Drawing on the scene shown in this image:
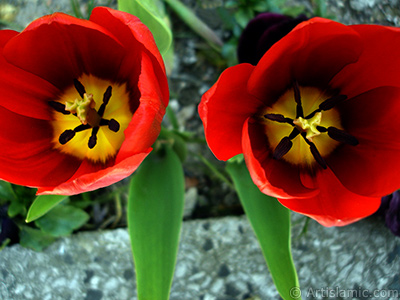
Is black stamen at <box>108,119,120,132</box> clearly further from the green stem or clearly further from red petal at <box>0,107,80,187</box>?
the green stem

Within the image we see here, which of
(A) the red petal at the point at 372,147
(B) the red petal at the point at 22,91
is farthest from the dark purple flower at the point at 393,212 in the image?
(B) the red petal at the point at 22,91

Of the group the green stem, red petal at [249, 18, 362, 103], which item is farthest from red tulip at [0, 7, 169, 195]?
the green stem

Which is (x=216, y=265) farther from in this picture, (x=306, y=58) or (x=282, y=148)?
(x=306, y=58)

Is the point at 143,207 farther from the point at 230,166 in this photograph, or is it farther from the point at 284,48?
the point at 284,48

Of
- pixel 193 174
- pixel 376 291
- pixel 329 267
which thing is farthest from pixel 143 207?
pixel 376 291

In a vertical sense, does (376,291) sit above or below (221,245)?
below

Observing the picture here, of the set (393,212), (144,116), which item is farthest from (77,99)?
(393,212)

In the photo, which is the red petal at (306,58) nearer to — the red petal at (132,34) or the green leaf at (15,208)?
the red petal at (132,34)
